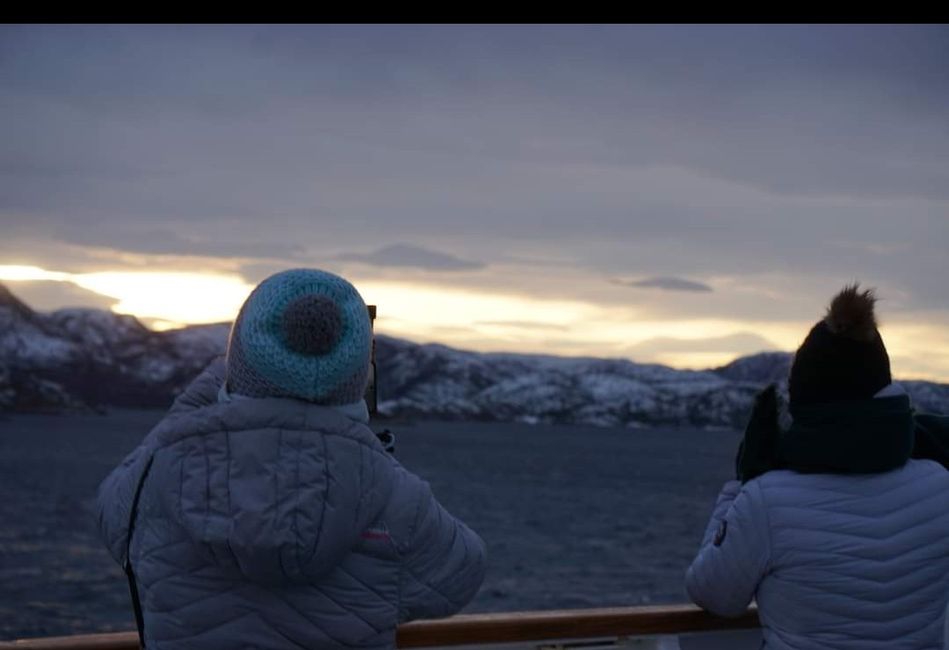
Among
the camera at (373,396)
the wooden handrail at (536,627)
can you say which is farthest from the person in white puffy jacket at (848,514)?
the camera at (373,396)

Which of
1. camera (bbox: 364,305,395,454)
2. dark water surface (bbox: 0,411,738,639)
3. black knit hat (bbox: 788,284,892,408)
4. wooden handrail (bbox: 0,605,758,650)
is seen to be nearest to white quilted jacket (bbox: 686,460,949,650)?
black knit hat (bbox: 788,284,892,408)

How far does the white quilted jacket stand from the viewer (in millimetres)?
2131

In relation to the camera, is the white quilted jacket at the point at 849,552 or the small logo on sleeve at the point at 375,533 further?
the white quilted jacket at the point at 849,552

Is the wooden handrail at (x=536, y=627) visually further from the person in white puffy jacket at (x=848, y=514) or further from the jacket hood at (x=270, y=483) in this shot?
the jacket hood at (x=270, y=483)

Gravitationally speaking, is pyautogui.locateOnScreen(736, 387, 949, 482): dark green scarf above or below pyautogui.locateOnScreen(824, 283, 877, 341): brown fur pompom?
below

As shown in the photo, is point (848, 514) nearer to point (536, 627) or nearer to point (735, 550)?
point (735, 550)

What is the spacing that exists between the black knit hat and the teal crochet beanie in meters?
0.87

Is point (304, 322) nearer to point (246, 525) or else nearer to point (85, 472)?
point (246, 525)

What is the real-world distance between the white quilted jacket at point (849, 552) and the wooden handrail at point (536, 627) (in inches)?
20.9

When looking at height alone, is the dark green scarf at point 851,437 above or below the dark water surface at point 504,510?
above

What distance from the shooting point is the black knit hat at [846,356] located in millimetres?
2133

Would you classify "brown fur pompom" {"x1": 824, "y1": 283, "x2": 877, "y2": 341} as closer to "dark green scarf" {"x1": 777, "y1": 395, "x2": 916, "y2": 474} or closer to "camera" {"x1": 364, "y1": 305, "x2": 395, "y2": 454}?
"dark green scarf" {"x1": 777, "y1": 395, "x2": 916, "y2": 474}

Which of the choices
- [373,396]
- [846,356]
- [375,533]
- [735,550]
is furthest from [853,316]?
[375,533]

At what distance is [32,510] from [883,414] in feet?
206
